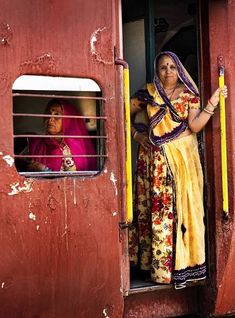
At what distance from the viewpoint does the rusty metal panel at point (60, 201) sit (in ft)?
11.3

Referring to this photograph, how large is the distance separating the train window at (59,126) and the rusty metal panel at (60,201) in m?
0.06

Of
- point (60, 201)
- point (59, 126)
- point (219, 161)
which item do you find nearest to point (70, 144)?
point (59, 126)

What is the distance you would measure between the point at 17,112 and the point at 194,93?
4.59 feet

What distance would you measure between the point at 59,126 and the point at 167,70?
1000mm

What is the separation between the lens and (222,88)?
4320mm

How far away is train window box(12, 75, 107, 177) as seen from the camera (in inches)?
143

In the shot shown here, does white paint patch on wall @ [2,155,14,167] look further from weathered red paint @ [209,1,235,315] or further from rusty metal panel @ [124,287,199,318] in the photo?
weathered red paint @ [209,1,235,315]

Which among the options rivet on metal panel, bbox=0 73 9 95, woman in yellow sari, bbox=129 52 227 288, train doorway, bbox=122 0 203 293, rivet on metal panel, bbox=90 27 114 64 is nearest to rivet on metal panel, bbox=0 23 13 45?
rivet on metal panel, bbox=0 73 9 95

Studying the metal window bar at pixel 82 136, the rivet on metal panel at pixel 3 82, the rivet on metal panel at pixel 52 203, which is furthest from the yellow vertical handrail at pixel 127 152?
the rivet on metal panel at pixel 3 82

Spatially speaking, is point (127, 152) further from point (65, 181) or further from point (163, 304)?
point (163, 304)

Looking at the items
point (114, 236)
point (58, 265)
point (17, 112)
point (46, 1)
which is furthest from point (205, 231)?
point (46, 1)

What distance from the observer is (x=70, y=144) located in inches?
155

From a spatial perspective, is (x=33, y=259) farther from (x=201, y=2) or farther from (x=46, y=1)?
(x=201, y=2)

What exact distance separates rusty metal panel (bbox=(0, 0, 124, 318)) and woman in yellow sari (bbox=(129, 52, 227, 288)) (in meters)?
0.61
